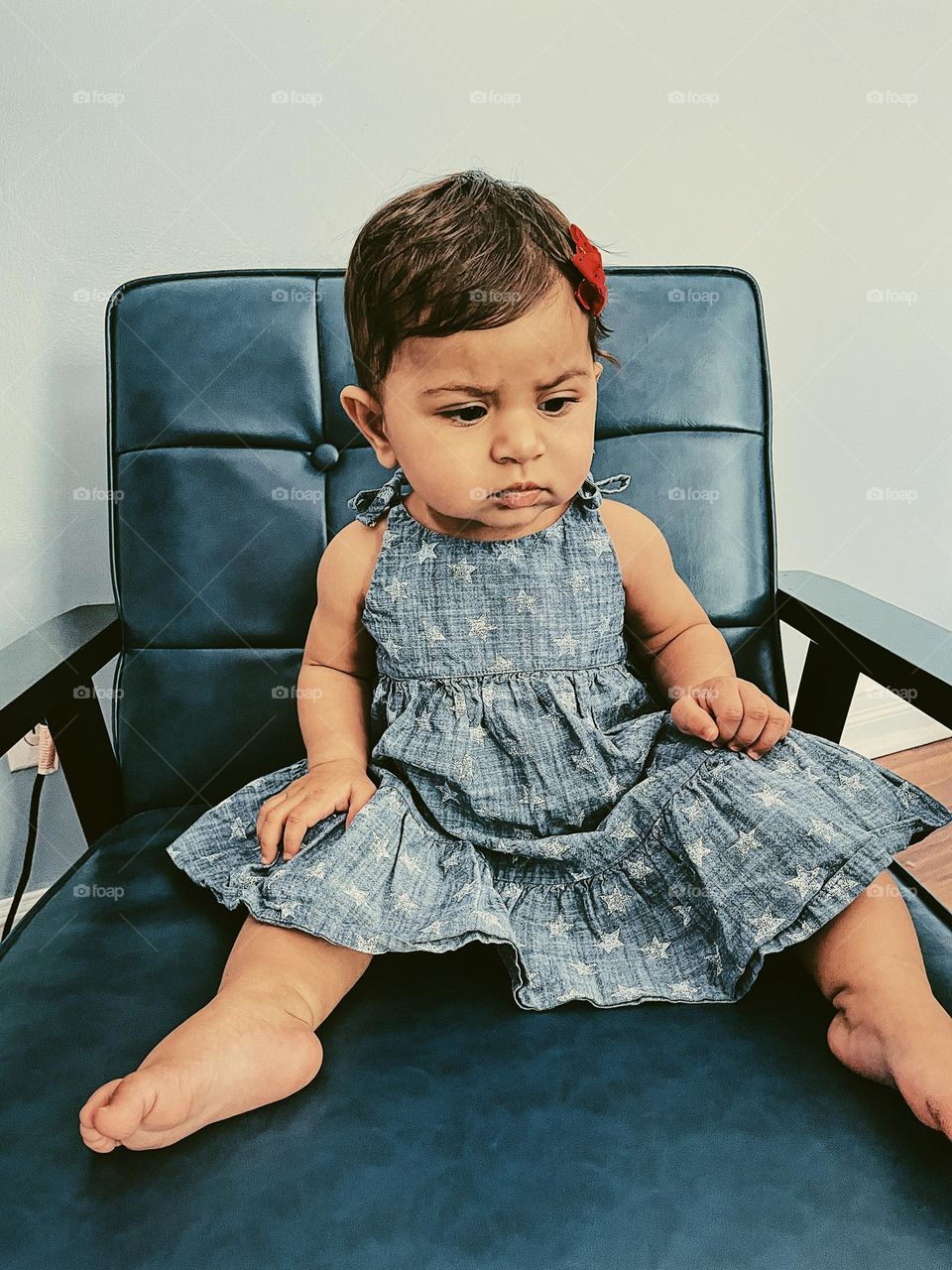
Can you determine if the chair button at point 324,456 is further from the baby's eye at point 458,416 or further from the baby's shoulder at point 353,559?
the baby's eye at point 458,416

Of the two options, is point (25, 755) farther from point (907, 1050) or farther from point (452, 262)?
point (907, 1050)

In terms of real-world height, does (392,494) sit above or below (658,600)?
above

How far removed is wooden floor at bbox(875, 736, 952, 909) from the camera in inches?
57.6

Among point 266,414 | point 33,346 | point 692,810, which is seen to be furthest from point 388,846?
point 33,346

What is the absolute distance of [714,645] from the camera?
3.12ft

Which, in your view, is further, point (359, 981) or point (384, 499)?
point (384, 499)

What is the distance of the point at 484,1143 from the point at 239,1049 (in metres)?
0.16

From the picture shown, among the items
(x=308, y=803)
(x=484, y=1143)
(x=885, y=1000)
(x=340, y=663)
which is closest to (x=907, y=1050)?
(x=885, y=1000)

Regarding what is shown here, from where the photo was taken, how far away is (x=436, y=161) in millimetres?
1185

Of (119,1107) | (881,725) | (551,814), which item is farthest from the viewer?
(881,725)

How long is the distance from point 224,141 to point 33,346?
1.06 feet

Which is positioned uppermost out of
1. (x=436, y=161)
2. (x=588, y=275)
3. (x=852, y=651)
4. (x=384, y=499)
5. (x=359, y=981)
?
(x=436, y=161)

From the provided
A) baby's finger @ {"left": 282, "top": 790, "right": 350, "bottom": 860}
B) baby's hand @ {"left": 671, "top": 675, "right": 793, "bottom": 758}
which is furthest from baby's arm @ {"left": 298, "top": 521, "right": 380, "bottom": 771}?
baby's hand @ {"left": 671, "top": 675, "right": 793, "bottom": 758}

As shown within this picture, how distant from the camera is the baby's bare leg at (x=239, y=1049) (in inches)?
22.4
